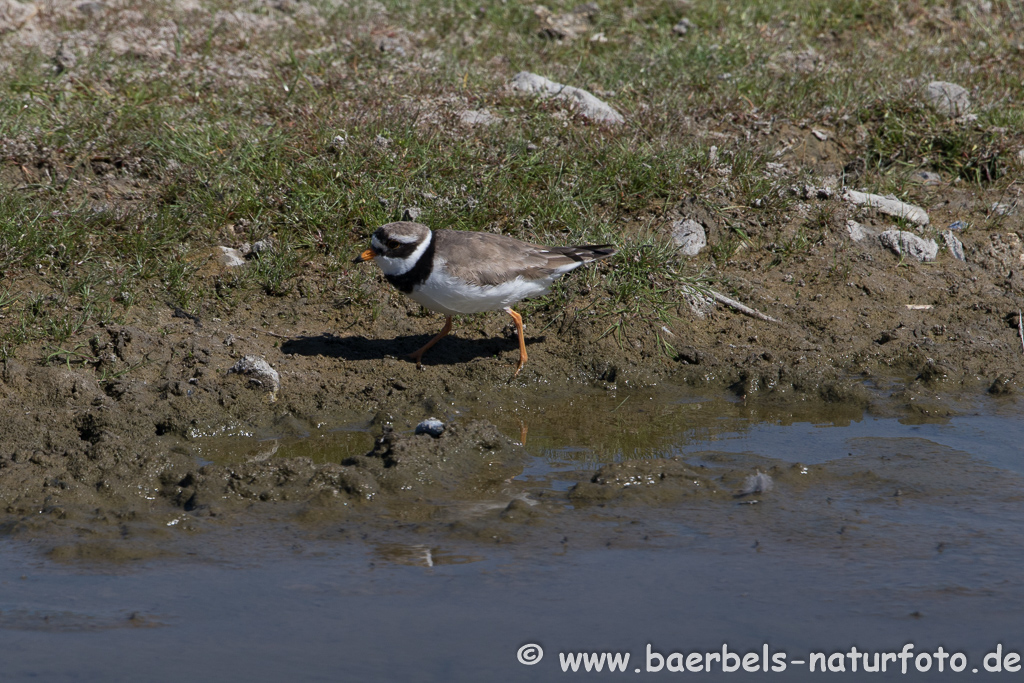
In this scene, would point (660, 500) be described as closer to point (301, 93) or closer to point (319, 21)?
point (301, 93)

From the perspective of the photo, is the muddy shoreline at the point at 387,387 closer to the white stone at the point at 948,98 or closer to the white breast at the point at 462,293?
the white breast at the point at 462,293

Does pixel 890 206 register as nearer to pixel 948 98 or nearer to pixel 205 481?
pixel 948 98

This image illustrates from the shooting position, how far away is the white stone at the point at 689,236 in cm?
740

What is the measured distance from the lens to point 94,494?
482 centimetres

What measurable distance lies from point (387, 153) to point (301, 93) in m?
1.39

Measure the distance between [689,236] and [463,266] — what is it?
7.00ft

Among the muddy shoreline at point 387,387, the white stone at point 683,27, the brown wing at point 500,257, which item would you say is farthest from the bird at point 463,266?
the white stone at point 683,27

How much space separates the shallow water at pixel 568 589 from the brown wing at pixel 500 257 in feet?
4.58

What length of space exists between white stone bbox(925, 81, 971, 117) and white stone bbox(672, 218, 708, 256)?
2.80 m

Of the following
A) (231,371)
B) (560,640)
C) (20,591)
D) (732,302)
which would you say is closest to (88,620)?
(20,591)

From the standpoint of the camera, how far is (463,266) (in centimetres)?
608

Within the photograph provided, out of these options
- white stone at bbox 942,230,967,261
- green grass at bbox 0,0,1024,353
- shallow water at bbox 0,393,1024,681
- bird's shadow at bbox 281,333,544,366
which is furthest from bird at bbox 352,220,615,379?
white stone at bbox 942,230,967,261

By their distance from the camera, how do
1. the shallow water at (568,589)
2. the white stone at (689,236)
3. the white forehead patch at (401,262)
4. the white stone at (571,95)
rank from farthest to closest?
the white stone at (571,95) < the white stone at (689,236) < the white forehead patch at (401,262) < the shallow water at (568,589)

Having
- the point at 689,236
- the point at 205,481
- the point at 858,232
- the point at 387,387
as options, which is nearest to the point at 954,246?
the point at 858,232
